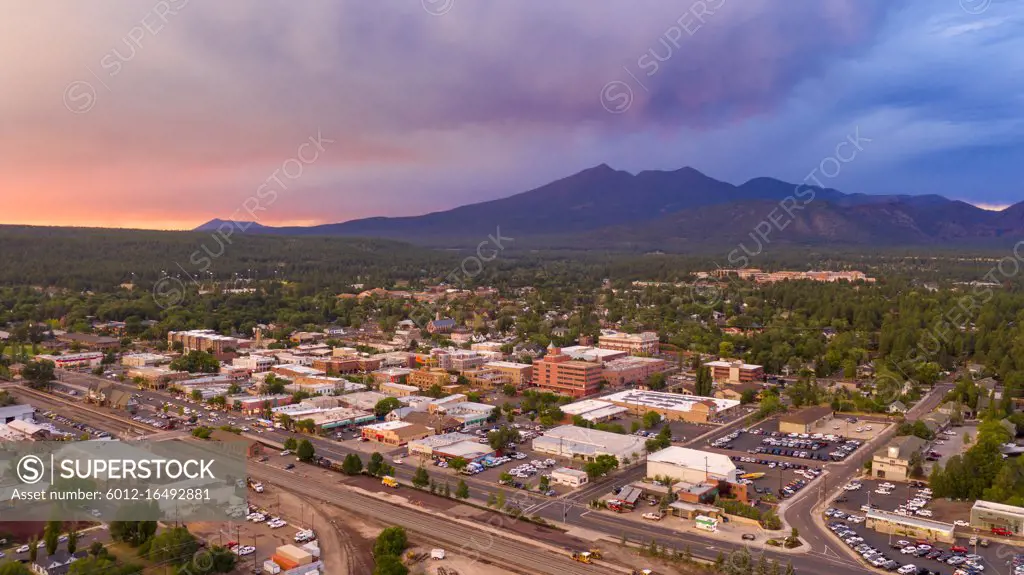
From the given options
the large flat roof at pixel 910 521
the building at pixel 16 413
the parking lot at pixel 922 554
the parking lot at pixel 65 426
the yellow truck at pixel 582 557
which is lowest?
the parking lot at pixel 922 554

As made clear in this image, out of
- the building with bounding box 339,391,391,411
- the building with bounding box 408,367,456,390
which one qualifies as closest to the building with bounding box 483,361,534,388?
the building with bounding box 408,367,456,390

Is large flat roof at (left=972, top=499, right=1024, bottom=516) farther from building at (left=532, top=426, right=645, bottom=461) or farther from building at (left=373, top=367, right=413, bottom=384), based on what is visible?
building at (left=373, top=367, right=413, bottom=384)

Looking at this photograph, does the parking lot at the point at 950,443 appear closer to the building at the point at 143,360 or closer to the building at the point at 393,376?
the building at the point at 393,376

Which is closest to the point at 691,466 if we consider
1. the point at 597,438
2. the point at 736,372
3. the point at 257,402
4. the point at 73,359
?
the point at 597,438

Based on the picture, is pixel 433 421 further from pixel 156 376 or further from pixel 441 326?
pixel 441 326

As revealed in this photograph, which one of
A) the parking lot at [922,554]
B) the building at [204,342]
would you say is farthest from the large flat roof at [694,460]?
the building at [204,342]
